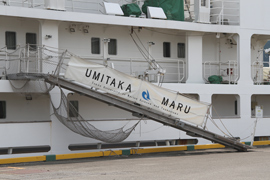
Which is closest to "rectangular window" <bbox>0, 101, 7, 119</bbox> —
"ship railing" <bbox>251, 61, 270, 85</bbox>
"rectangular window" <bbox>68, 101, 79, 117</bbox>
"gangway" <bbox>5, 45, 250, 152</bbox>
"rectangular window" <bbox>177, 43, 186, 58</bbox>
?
"gangway" <bbox>5, 45, 250, 152</bbox>

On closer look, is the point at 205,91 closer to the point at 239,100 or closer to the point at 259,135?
the point at 239,100

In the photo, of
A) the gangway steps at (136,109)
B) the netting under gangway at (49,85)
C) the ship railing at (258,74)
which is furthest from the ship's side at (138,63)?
the gangway steps at (136,109)

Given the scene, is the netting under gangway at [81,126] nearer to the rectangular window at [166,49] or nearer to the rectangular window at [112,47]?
the rectangular window at [112,47]

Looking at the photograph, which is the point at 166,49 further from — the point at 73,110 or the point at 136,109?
the point at 73,110

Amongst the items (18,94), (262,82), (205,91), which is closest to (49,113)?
(18,94)

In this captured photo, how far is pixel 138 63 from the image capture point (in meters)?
20.9

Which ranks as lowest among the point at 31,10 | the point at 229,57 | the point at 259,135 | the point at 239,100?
the point at 259,135

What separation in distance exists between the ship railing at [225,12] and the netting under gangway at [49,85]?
23.0 feet

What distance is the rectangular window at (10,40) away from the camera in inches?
730

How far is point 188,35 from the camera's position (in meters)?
21.3

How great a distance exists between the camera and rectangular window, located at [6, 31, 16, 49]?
1853cm

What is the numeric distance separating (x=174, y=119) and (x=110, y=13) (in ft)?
15.0

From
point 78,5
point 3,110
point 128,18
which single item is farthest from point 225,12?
point 3,110

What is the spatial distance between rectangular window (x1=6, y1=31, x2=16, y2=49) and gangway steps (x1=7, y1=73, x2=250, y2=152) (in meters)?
1.66
